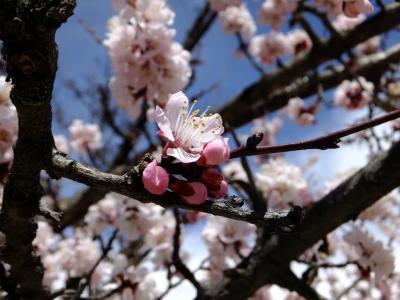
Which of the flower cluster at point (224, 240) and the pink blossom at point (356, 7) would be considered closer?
the pink blossom at point (356, 7)

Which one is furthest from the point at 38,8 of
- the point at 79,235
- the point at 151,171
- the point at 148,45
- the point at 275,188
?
the point at 79,235

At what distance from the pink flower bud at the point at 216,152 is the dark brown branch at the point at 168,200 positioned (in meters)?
0.08

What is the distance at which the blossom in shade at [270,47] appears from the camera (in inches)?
207

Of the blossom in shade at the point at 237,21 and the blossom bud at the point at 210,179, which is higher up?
the blossom in shade at the point at 237,21

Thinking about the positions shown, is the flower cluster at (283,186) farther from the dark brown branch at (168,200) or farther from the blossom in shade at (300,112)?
the dark brown branch at (168,200)

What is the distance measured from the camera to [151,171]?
79cm

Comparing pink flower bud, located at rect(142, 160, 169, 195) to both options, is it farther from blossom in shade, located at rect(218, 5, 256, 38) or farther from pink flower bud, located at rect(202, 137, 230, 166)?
blossom in shade, located at rect(218, 5, 256, 38)

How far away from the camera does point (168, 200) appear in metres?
0.83

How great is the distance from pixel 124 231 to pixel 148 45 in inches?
57.7

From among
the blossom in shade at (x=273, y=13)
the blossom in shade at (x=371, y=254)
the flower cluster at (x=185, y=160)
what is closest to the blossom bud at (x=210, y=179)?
the flower cluster at (x=185, y=160)

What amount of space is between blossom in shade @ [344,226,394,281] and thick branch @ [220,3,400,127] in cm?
133

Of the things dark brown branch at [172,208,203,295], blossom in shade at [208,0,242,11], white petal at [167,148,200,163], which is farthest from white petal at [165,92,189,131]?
blossom in shade at [208,0,242,11]

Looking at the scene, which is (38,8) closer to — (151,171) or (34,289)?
(151,171)

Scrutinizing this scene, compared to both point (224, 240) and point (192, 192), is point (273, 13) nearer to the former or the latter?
point (224, 240)
